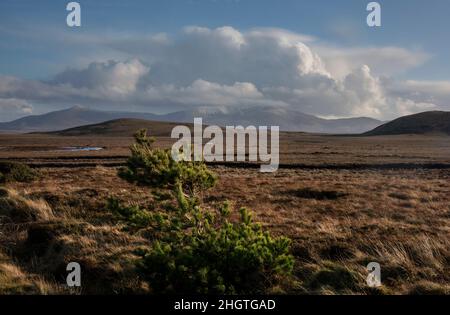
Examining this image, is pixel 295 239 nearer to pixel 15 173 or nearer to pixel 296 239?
pixel 296 239

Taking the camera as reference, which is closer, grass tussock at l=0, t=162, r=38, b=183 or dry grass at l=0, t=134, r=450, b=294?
dry grass at l=0, t=134, r=450, b=294

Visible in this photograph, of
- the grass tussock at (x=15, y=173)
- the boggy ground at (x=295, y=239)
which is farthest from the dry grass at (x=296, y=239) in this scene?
the grass tussock at (x=15, y=173)

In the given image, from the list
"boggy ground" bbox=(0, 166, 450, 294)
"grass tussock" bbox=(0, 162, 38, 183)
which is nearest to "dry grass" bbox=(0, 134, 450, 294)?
"boggy ground" bbox=(0, 166, 450, 294)

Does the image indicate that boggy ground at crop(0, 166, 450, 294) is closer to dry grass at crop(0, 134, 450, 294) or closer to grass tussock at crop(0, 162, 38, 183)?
dry grass at crop(0, 134, 450, 294)

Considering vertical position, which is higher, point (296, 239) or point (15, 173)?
point (15, 173)

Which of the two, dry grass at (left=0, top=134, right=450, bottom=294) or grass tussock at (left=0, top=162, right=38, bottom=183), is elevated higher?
grass tussock at (left=0, top=162, right=38, bottom=183)

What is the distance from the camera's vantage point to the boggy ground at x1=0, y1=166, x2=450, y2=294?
8008 millimetres

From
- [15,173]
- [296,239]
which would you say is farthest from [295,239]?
[15,173]

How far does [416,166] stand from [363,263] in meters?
41.5

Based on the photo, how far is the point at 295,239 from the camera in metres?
11.0

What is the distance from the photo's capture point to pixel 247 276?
780 cm
